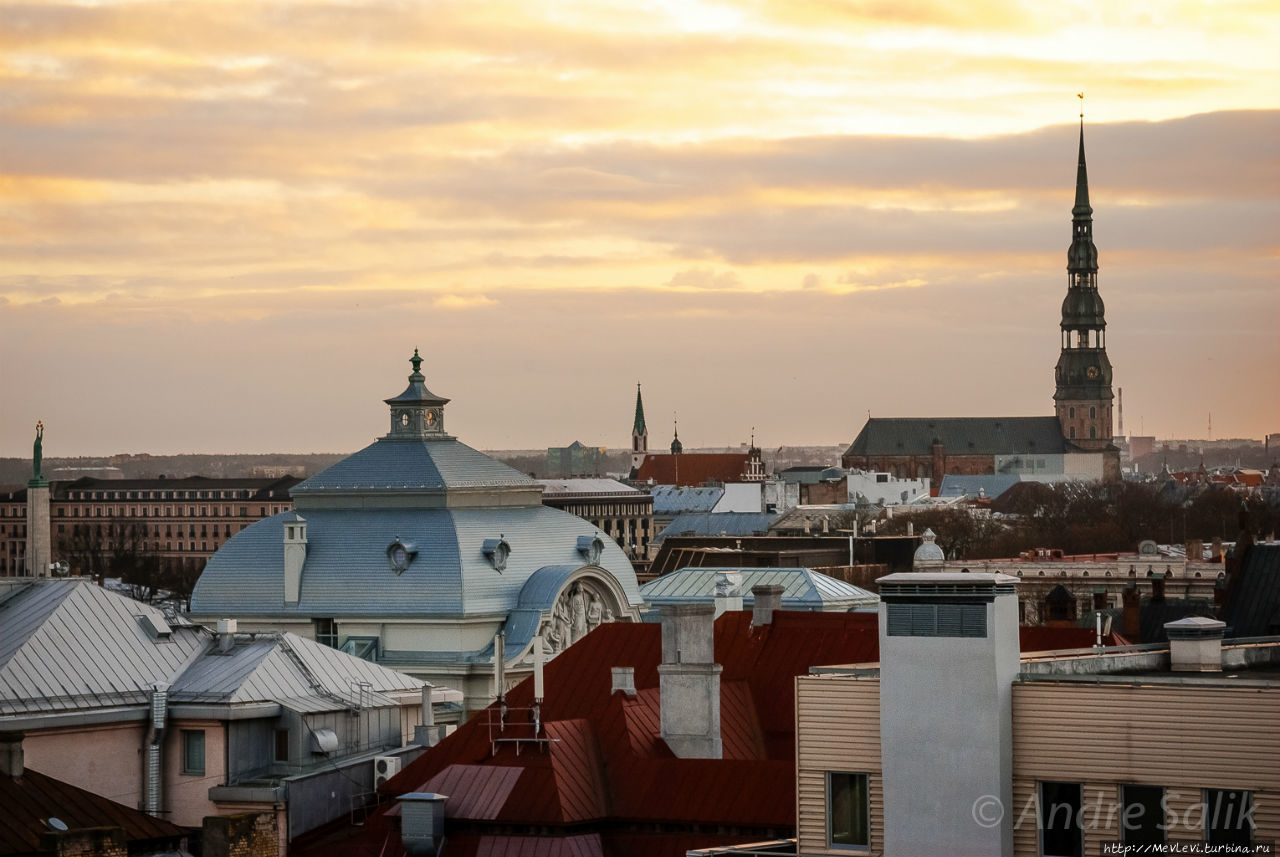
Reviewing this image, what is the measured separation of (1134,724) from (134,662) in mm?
23288

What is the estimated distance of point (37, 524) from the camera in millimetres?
95062

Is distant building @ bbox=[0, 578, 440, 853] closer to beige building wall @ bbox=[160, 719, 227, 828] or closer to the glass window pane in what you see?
beige building wall @ bbox=[160, 719, 227, 828]

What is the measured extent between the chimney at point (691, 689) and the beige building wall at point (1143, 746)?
12.8 meters

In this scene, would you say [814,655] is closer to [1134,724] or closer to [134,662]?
[134,662]

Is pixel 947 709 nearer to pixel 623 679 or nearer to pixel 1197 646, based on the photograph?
pixel 1197 646

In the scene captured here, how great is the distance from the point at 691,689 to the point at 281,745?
27.0 feet

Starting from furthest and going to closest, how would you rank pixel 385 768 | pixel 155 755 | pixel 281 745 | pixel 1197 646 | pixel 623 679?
1. pixel 281 745
2. pixel 155 755
3. pixel 385 768
4. pixel 623 679
5. pixel 1197 646

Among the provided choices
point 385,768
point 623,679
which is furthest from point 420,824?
point 623,679

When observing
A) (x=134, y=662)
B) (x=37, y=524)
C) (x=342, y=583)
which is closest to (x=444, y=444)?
(x=342, y=583)

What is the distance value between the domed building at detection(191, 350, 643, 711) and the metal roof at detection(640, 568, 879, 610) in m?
1.69

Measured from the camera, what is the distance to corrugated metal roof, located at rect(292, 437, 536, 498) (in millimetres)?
85875

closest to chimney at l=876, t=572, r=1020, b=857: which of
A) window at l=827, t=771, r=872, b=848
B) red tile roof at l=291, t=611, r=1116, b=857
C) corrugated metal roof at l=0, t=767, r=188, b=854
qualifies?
window at l=827, t=771, r=872, b=848

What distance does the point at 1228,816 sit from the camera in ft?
80.1

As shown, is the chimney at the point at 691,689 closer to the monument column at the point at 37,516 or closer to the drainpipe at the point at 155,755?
the drainpipe at the point at 155,755
